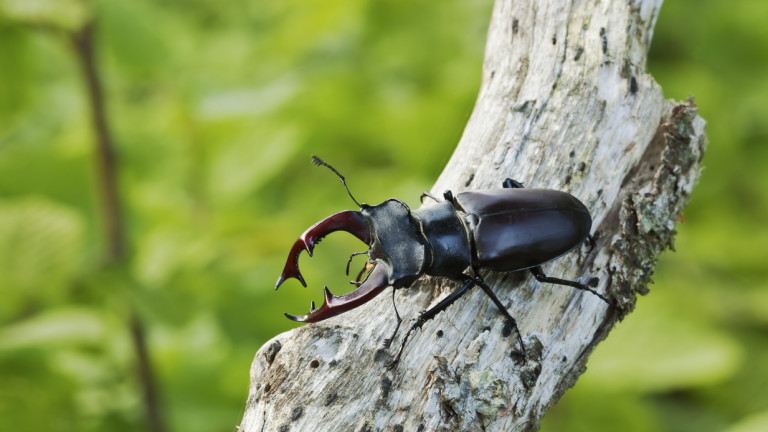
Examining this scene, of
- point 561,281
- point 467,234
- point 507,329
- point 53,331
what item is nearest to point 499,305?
point 507,329

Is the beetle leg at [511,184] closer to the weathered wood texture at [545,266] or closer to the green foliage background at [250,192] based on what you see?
the weathered wood texture at [545,266]

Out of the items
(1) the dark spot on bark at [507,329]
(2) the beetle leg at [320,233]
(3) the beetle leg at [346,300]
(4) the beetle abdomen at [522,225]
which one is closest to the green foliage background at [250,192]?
(2) the beetle leg at [320,233]

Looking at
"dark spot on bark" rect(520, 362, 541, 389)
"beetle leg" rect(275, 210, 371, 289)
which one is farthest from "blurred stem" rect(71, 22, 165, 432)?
"dark spot on bark" rect(520, 362, 541, 389)

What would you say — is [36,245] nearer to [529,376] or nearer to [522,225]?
[522,225]

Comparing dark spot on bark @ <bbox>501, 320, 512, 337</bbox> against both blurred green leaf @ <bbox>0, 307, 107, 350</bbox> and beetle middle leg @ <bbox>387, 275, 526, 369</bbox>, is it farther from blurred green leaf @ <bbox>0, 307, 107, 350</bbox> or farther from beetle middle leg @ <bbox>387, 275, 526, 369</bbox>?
blurred green leaf @ <bbox>0, 307, 107, 350</bbox>

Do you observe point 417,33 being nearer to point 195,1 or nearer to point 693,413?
point 195,1

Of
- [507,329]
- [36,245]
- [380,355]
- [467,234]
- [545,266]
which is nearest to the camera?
[380,355]

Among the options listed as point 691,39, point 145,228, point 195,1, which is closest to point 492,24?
point 145,228

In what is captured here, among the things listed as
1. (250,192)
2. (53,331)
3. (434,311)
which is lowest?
(434,311)
